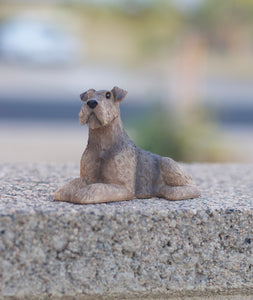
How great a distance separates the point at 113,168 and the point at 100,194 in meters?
0.16

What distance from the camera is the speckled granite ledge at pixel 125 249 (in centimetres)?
231

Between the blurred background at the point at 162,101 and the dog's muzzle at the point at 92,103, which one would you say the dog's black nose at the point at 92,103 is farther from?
the blurred background at the point at 162,101

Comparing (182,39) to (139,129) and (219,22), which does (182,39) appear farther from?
(139,129)

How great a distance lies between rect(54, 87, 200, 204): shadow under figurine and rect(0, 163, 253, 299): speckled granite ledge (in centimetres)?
7

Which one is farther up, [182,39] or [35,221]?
[182,39]

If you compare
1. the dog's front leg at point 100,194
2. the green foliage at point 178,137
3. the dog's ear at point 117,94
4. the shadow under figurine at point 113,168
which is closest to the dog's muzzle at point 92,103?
the shadow under figurine at point 113,168

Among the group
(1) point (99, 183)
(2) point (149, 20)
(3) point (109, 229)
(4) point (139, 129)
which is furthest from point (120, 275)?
(2) point (149, 20)

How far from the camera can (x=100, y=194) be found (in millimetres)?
2500

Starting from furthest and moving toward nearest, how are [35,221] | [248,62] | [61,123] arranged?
[248,62], [61,123], [35,221]

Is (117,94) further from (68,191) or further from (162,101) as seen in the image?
(162,101)

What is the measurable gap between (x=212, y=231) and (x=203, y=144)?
4.31m

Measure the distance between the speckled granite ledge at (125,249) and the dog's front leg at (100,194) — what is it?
5cm

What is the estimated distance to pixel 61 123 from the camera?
9.98 metres

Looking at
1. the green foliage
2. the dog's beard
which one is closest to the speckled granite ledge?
the dog's beard
